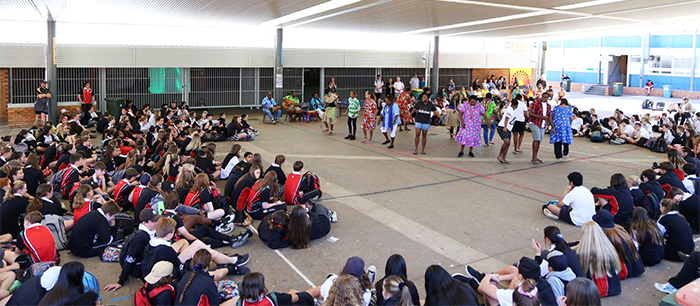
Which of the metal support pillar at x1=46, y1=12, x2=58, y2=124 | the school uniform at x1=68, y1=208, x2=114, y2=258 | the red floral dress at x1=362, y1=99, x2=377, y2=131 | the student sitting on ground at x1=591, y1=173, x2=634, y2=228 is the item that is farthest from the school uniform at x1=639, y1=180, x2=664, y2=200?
the metal support pillar at x1=46, y1=12, x2=58, y2=124

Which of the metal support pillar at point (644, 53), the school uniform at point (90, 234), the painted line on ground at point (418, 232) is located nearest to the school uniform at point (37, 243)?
the school uniform at point (90, 234)

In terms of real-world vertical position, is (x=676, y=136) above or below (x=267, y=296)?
above

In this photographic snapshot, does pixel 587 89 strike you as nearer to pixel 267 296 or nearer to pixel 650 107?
pixel 650 107

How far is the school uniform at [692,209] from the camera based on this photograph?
7980 millimetres

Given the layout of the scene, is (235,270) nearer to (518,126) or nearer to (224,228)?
(224,228)

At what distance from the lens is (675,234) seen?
7023 millimetres

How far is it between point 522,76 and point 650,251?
27.2m

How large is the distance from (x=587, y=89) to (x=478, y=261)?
42.2 meters

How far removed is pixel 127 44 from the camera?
21.1 metres

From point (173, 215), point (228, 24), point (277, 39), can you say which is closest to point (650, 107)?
point (277, 39)

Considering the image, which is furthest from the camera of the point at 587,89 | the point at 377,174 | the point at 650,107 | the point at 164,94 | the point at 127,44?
the point at 587,89

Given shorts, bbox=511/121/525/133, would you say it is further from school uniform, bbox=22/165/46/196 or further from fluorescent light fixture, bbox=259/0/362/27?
school uniform, bbox=22/165/46/196

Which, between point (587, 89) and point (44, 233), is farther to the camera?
point (587, 89)

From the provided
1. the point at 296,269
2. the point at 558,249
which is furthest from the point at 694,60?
the point at 296,269
